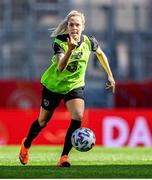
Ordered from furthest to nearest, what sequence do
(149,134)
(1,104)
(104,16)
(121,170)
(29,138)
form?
(104,16) → (1,104) → (149,134) → (29,138) → (121,170)

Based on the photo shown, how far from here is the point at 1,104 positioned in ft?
89.6

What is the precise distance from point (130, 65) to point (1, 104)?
4.91m

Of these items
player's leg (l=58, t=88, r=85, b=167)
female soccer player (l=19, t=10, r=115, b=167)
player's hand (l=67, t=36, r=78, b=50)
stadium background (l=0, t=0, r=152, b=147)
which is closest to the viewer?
player's hand (l=67, t=36, r=78, b=50)

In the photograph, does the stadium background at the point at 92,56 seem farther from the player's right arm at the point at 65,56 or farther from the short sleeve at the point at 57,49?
the player's right arm at the point at 65,56

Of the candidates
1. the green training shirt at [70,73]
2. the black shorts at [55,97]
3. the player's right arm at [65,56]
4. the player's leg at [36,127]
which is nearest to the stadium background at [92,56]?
the player's leg at [36,127]

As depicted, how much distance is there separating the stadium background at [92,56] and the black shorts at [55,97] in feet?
48.5

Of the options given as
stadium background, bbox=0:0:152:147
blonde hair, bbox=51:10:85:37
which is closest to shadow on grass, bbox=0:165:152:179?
blonde hair, bbox=51:10:85:37

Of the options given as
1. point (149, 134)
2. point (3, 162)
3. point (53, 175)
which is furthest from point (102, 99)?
point (53, 175)

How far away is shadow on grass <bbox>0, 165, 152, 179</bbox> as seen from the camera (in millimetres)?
9820

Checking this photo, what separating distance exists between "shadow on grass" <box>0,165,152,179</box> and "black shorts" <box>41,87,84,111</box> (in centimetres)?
83

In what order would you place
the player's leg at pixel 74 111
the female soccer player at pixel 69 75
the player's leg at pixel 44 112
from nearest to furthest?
the female soccer player at pixel 69 75, the player's leg at pixel 74 111, the player's leg at pixel 44 112

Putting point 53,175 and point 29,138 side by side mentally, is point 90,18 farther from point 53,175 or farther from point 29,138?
point 53,175

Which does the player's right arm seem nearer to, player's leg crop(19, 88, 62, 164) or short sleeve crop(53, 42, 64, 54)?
short sleeve crop(53, 42, 64, 54)

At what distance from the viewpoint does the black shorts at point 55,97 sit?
11.2m
